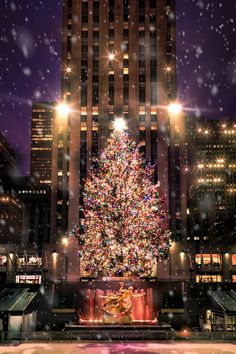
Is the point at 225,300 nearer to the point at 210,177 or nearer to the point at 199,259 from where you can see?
the point at 199,259

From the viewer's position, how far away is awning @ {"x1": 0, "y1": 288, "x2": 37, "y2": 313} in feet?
91.8

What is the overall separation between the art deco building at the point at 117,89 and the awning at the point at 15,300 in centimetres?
4288

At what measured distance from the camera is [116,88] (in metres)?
78.2

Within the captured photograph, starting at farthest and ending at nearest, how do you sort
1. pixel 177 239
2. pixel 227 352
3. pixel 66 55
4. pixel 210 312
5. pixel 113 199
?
pixel 66 55 < pixel 177 239 < pixel 113 199 < pixel 210 312 < pixel 227 352

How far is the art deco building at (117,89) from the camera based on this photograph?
77.1 metres

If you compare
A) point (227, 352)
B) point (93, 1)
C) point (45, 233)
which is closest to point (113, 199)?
point (227, 352)

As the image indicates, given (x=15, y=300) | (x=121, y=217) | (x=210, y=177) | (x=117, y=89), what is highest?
(x=210, y=177)

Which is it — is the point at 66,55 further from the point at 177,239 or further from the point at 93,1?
the point at 177,239

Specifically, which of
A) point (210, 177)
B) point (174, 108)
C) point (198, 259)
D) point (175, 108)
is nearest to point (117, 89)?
point (175, 108)

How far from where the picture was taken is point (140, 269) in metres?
40.0

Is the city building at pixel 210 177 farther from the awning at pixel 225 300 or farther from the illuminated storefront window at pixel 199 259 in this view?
the awning at pixel 225 300

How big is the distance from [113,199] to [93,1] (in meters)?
52.1

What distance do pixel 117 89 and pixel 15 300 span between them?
5324 centimetres

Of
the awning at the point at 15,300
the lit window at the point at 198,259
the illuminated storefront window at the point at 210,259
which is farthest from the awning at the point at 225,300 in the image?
the illuminated storefront window at the point at 210,259
